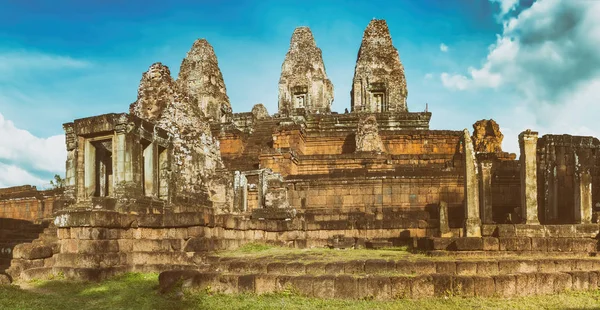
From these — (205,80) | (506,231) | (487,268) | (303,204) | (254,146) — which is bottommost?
(487,268)

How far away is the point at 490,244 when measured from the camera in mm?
13172

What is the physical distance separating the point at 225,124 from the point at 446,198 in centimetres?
1751

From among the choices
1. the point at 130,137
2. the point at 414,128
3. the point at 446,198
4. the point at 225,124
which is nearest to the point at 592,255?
the point at 446,198

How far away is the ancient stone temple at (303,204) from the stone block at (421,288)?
38mm

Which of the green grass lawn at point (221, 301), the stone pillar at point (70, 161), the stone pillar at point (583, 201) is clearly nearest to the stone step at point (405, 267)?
the green grass lawn at point (221, 301)

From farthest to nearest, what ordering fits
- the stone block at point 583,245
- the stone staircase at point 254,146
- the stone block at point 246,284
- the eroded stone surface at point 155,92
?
the stone staircase at point 254,146
the eroded stone surface at point 155,92
the stone block at point 583,245
the stone block at point 246,284

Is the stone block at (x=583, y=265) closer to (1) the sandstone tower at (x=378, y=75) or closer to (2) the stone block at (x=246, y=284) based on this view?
(2) the stone block at (x=246, y=284)

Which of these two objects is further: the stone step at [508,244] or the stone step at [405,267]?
the stone step at [508,244]

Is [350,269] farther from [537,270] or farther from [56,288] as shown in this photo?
[56,288]

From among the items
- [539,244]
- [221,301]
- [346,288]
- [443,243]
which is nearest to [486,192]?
[539,244]

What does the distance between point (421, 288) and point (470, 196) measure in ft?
19.8

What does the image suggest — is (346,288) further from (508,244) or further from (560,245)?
(560,245)

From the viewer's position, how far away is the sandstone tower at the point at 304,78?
3972 cm

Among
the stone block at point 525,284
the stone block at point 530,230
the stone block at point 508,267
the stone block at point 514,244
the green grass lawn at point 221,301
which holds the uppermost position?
the stone block at point 530,230
